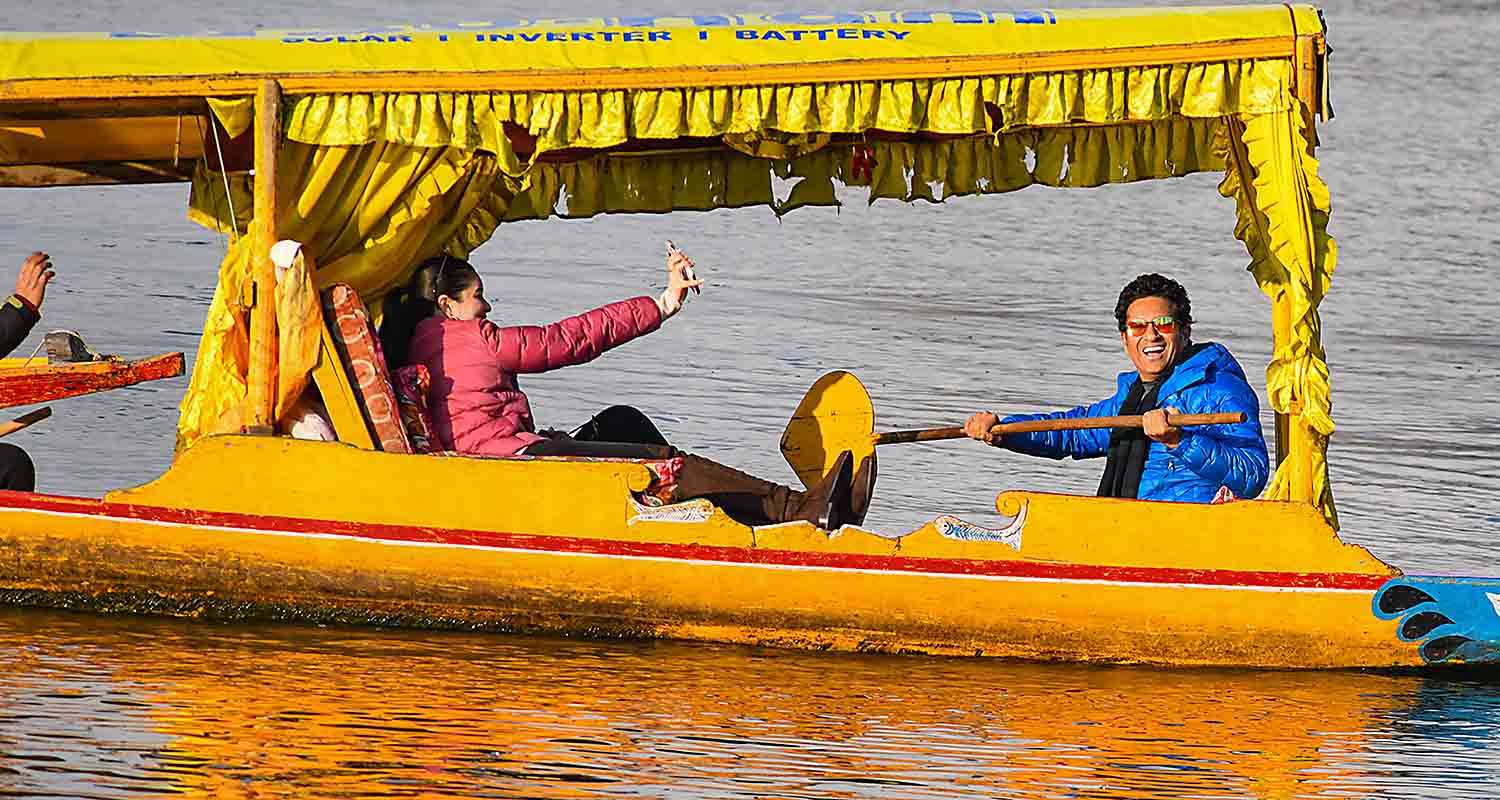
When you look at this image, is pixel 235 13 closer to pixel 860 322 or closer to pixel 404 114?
pixel 860 322

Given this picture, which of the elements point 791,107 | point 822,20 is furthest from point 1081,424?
point 822,20

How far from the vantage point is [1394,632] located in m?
9.34

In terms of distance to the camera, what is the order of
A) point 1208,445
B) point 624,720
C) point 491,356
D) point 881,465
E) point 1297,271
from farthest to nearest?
point 881,465
point 491,356
point 1208,445
point 1297,271
point 624,720

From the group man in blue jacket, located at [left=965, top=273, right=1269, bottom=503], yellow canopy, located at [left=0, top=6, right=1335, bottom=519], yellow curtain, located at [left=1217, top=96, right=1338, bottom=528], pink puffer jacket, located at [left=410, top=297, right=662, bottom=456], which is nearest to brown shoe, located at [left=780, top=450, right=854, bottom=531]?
man in blue jacket, located at [left=965, top=273, right=1269, bottom=503]

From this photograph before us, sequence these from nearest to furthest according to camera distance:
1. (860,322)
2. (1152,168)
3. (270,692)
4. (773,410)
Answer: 1. (270,692)
2. (1152,168)
3. (773,410)
4. (860,322)

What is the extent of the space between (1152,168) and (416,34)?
12.0 feet

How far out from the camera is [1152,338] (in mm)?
9656

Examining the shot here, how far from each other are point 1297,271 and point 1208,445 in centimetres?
82

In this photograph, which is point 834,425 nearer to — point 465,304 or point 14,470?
point 465,304

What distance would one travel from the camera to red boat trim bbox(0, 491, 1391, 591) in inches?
363

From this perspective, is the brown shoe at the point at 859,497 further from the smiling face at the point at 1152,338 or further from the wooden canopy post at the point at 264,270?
the wooden canopy post at the point at 264,270

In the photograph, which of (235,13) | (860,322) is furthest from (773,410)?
(235,13)

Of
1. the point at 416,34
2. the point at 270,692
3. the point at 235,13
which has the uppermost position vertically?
the point at 235,13

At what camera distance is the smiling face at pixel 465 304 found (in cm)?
1005
